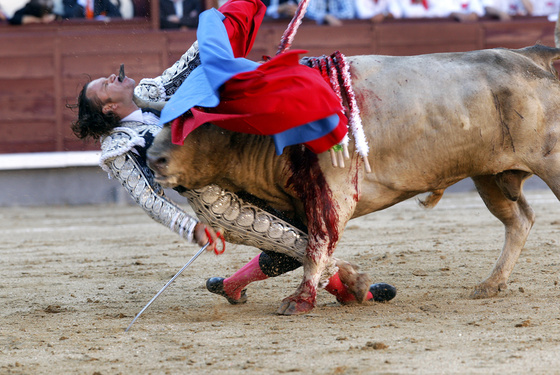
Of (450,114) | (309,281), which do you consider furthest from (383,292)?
(450,114)

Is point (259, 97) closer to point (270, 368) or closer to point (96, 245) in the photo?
point (270, 368)

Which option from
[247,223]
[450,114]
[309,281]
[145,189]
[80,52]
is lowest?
[80,52]

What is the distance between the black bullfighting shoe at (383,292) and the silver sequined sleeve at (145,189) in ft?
2.73

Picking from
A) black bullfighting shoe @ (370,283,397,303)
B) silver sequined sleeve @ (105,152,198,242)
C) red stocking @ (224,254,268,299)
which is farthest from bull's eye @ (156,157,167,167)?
black bullfighting shoe @ (370,283,397,303)

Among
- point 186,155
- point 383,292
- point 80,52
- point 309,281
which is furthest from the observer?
point 80,52

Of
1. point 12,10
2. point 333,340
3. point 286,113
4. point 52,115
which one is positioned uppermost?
point 286,113

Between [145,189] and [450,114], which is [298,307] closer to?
[145,189]

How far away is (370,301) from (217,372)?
109 centimetres

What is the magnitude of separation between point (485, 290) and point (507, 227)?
319mm

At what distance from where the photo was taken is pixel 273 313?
2.93 meters

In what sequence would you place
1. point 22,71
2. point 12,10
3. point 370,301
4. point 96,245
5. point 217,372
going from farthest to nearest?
point 12,10 → point 22,71 → point 96,245 → point 370,301 → point 217,372

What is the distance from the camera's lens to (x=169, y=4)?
25.4 feet

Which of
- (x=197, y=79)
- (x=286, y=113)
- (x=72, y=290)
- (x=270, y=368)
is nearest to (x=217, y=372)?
(x=270, y=368)

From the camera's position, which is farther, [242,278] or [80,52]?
[80,52]
